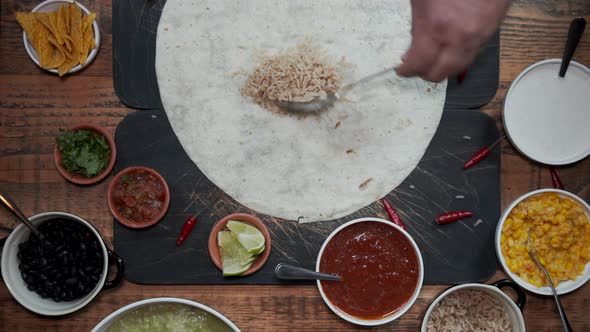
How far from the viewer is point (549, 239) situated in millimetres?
2344

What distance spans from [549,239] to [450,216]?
46 centimetres

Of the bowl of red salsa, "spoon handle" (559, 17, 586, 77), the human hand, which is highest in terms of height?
the human hand

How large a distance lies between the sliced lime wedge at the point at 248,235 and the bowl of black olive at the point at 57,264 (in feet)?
1.74

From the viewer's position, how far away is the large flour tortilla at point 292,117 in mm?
2391

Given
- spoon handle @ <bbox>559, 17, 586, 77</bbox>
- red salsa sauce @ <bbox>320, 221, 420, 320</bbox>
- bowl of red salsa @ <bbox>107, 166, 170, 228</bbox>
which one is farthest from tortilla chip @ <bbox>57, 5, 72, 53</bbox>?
spoon handle @ <bbox>559, 17, 586, 77</bbox>

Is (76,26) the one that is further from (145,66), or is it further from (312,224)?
(312,224)

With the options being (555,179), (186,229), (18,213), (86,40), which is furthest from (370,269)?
(86,40)

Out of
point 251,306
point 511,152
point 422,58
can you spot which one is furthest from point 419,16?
point 251,306

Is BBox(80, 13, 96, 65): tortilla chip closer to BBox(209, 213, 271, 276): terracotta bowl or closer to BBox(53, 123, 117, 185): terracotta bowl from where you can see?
A: BBox(53, 123, 117, 185): terracotta bowl

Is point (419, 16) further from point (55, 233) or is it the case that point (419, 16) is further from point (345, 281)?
point (55, 233)

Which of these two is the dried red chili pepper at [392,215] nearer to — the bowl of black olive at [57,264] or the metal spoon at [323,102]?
the metal spoon at [323,102]

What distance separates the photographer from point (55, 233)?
2.24m

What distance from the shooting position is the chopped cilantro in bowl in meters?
2.32

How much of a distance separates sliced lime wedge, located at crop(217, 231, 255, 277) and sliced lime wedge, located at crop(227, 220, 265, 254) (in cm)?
3
